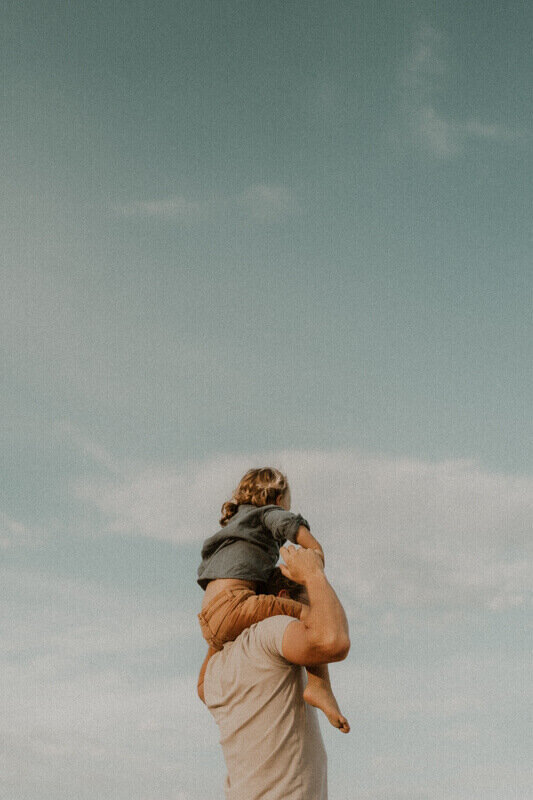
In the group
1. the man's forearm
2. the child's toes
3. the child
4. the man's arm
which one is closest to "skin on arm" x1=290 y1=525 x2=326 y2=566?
the child

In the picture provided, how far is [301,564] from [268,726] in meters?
1.00

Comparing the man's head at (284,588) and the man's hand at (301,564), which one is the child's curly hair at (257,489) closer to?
the man's head at (284,588)

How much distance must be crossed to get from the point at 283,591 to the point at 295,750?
103 cm

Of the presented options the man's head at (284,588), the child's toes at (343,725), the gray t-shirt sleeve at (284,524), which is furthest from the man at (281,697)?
the man's head at (284,588)

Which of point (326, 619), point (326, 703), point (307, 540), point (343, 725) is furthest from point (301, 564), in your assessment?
point (343, 725)

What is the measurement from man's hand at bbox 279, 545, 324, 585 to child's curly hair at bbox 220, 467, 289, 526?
79 centimetres

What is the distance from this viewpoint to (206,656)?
19.0ft

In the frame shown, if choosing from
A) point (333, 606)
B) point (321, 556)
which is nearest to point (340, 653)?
point (333, 606)

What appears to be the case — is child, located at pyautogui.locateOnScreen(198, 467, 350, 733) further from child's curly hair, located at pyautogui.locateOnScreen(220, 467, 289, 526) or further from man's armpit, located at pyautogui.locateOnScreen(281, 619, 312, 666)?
man's armpit, located at pyautogui.locateOnScreen(281, 619, 312, 666)

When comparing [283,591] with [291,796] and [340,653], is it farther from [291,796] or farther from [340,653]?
[291,796]

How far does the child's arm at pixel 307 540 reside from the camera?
5.27 meters

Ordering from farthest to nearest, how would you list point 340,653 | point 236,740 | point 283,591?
point 283,591 → point 236,740 → point 340,653

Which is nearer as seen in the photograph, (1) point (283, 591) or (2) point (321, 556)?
(2) point (321, 556)

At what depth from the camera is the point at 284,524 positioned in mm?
5309
